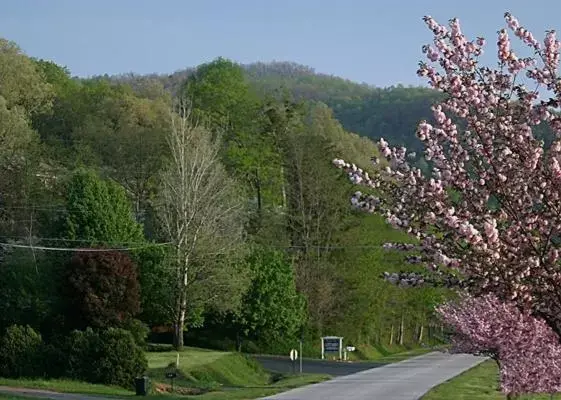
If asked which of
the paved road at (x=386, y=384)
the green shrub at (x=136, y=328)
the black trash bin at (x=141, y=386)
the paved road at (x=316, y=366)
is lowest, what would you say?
the paved road at (x=316, y=366)

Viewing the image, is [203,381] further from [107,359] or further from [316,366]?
[316,366]

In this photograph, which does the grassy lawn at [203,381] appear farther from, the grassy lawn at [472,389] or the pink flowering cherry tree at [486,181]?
the pink flowering cherry tree at [486,181]

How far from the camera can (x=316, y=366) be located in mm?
55375

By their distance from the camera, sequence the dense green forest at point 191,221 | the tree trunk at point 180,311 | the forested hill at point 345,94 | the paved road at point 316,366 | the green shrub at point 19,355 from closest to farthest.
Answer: the green shrub at point 19,355, the dense green forest at point 191,221, the paved road at point 316,366, the tree trunk at point 180,311, the forested hill at point 345,94

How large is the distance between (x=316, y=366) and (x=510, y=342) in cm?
3584

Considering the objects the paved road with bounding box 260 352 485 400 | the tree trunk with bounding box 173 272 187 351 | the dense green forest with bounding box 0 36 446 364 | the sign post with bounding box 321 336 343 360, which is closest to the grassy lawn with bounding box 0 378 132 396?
the paved road with bounding box 260 352 485 400

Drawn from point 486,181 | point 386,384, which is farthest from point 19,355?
point 486,181

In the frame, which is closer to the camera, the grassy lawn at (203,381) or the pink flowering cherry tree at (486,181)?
the pink flowering cherry tree at (486,181)

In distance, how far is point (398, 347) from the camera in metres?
88.6

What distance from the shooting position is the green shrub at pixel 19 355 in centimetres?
4119

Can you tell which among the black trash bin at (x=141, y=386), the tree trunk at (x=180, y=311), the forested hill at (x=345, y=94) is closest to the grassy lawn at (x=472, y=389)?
the black trash bin at (x=141, y=386)

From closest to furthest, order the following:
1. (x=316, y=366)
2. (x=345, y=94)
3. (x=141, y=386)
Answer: (x=141, y=386) < (x=316, y=366) < (x=345, y=94)

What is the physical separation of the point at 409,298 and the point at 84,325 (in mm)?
40541

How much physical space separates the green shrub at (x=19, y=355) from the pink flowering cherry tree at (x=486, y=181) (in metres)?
34.4
